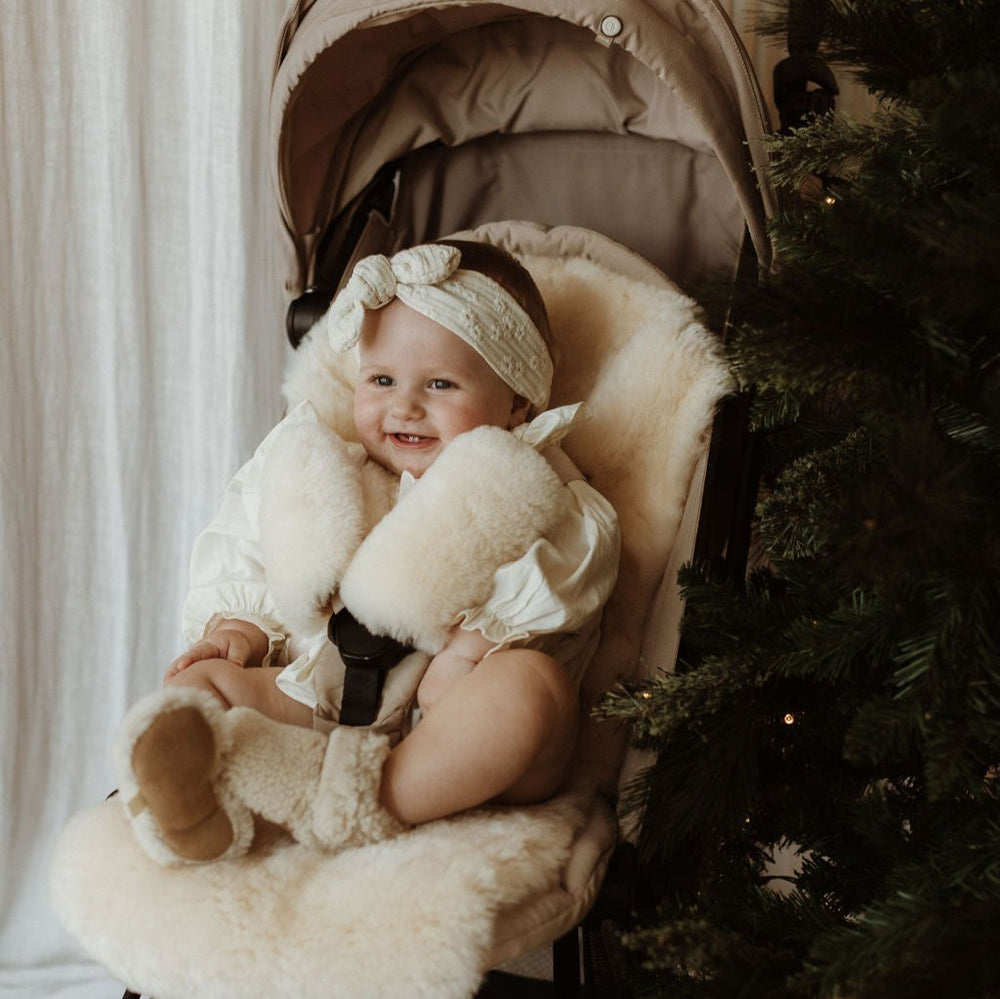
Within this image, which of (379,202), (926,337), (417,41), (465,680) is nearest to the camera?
(926,337)

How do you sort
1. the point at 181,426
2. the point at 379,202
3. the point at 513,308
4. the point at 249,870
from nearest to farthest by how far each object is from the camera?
the point at 249,870
the point at 513,308
the point at 379,202
the point at 181,426

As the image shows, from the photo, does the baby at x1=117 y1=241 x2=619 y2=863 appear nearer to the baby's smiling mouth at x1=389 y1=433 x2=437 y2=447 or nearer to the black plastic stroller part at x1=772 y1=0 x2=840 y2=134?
the baby's smiling mouth at x1=389 y1=433 x2=437 y2=447

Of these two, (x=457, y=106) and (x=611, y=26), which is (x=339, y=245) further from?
(x=611, y=26)

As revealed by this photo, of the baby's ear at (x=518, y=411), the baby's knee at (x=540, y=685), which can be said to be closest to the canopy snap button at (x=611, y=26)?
the baby's ear at (x=518, y=411)

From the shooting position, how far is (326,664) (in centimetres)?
107

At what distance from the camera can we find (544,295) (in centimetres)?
130

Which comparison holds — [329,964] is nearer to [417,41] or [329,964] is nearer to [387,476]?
[387,476]

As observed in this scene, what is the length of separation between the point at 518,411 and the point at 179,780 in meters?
0.64

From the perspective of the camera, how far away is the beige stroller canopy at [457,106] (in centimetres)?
125

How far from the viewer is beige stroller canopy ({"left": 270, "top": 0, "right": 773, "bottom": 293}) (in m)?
1.25

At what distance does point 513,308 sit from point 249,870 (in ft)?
2.28

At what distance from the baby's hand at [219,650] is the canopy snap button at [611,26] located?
0.81 metres

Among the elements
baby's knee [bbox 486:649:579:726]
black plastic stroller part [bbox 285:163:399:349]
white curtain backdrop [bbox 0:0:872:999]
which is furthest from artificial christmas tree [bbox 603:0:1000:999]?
white curtain backdrop [bbox 0:0:872:999]

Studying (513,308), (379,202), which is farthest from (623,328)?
(379,202)
